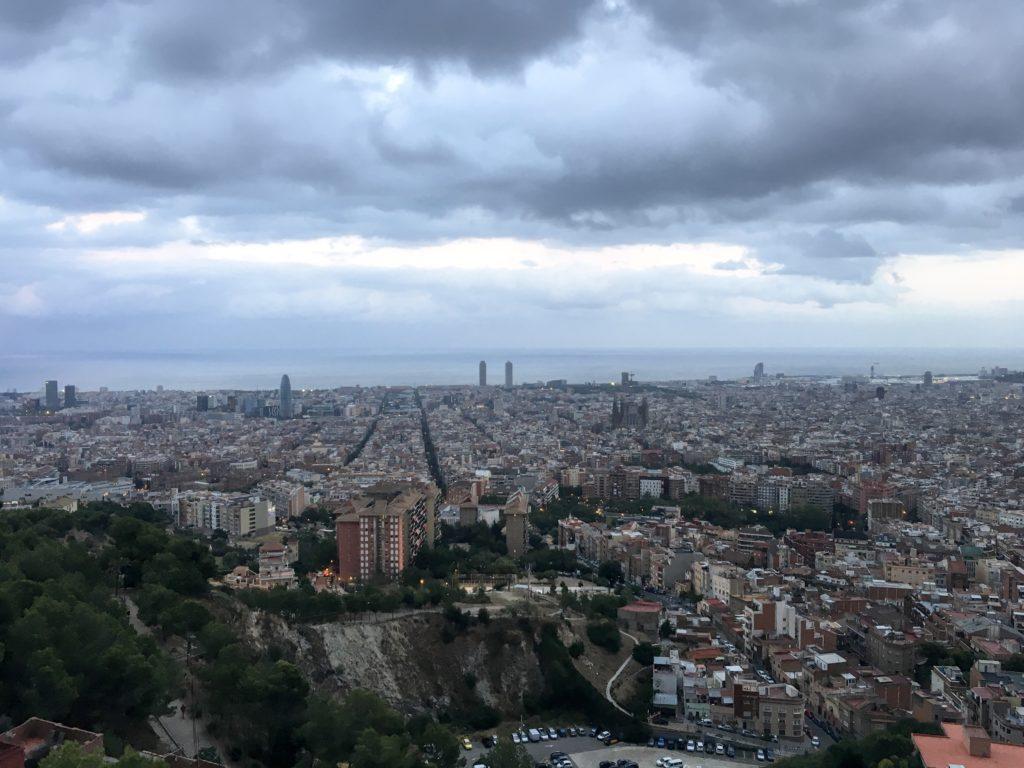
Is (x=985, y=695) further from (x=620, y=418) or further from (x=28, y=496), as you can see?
(x=620, y=418)

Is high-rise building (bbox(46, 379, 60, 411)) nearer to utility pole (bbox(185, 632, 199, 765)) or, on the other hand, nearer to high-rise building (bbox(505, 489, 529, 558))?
high-rise building (bbox(505, 489, 529, 558))

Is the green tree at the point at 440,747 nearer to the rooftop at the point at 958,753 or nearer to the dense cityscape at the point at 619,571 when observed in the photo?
the dense cityscape at the point at 619,571

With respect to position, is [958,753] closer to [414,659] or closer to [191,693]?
[414,659]

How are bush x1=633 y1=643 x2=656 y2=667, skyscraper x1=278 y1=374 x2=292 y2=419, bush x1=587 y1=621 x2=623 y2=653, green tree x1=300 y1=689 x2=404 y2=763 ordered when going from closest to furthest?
green tree x1=300 y1=689 x2=404 y2=763, bush x1=633 y1=643 x2=656 y2=667, bush x1=587 y1=621 x2=623 y2=653, skyscraper x1=278 y1=374 x2=292 y2=419

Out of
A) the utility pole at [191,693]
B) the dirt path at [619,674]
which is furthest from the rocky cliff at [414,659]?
the utility pole at [191,693]

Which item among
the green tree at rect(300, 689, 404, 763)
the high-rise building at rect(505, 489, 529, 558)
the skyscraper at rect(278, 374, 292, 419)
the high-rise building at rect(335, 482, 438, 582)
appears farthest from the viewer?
the skyscraper at rect(278, 374, 292, 419)

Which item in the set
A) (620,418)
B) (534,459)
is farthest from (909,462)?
(620,418)

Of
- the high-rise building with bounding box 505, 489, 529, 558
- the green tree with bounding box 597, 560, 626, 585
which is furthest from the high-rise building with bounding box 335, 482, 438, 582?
the green tree with bounding box 597, 560, 626, 585

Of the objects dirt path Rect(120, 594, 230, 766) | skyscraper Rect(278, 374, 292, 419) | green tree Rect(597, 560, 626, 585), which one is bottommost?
green tree Rect(597, 560, 626, 585)
